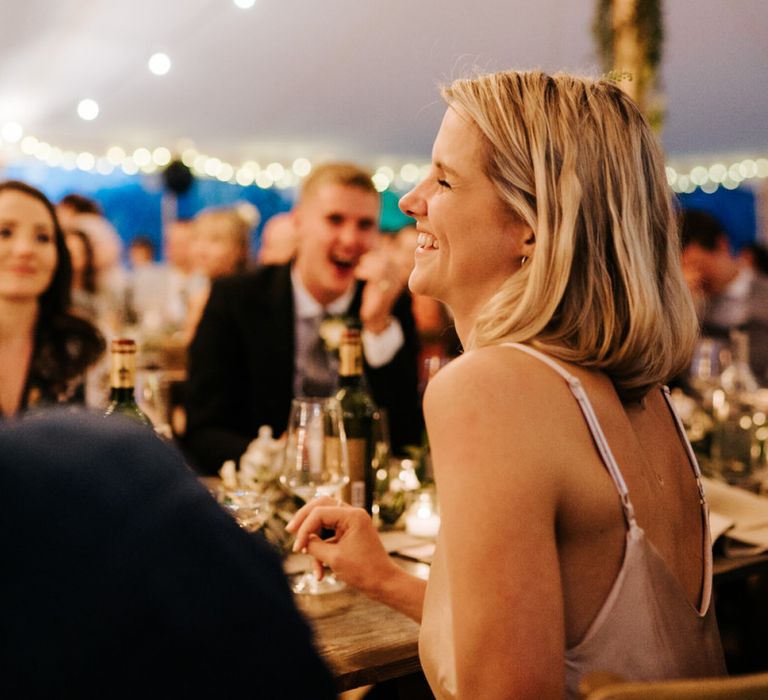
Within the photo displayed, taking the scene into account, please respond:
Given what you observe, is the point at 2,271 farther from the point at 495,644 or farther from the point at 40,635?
the point at 40,635

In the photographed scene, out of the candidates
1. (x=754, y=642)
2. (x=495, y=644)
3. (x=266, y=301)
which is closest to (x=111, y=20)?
(x=266, y=301)

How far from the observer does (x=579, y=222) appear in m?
1.06

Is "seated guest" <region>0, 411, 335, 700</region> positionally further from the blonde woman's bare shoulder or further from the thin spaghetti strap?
the thin spaghetti strap

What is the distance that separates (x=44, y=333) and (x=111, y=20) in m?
4.78

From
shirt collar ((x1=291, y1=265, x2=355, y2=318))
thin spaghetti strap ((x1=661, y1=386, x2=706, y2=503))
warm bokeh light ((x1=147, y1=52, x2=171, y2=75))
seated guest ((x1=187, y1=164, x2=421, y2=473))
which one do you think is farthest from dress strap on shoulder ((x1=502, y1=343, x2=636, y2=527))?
warm bokeh light ((x1=147, y1=52, x2=171, y2=75))

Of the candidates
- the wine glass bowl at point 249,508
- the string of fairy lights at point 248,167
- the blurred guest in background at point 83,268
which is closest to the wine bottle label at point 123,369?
the wine glass bowl at point 249,508

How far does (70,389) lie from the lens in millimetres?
2412

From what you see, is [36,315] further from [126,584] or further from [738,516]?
[126,584]

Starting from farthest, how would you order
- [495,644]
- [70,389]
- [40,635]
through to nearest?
[70,389]
[495,644]
[40,635]

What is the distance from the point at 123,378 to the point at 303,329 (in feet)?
4.19

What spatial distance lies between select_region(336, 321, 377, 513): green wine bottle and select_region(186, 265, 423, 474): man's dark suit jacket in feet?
2.84

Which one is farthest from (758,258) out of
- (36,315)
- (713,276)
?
(36,315)

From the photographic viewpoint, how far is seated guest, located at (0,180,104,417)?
7.80ft

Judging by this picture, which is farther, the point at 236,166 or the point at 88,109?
the point at 236,166
